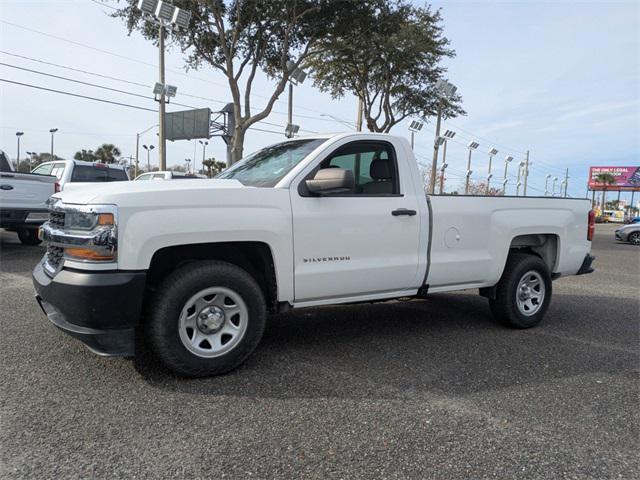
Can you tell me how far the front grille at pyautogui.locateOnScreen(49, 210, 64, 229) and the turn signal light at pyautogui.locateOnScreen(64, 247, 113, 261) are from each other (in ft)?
1.00

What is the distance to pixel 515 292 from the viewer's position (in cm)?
513

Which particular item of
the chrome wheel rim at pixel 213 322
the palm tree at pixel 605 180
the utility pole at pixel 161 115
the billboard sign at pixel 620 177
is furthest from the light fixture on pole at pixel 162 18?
the billboard sign at pixel 620 177

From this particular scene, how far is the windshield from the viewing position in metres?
4.07

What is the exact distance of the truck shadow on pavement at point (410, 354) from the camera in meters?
3.50

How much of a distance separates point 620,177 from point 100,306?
112488 mm

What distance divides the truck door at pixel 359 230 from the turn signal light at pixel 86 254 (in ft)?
4.52

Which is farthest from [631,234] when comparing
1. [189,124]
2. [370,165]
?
[189,124]

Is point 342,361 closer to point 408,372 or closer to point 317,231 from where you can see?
point 408,372

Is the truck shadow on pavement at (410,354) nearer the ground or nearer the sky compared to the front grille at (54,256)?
nearer the ground

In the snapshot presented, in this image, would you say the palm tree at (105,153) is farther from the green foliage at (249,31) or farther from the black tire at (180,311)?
the black tire at (180,311)

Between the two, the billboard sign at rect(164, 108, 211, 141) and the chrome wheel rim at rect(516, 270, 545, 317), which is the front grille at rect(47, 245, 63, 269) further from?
the billboard sign at rect(164, 108, 211, 141)

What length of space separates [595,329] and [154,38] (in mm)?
20516

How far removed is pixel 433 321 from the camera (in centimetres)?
553

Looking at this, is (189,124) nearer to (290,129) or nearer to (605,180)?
(290,129)
